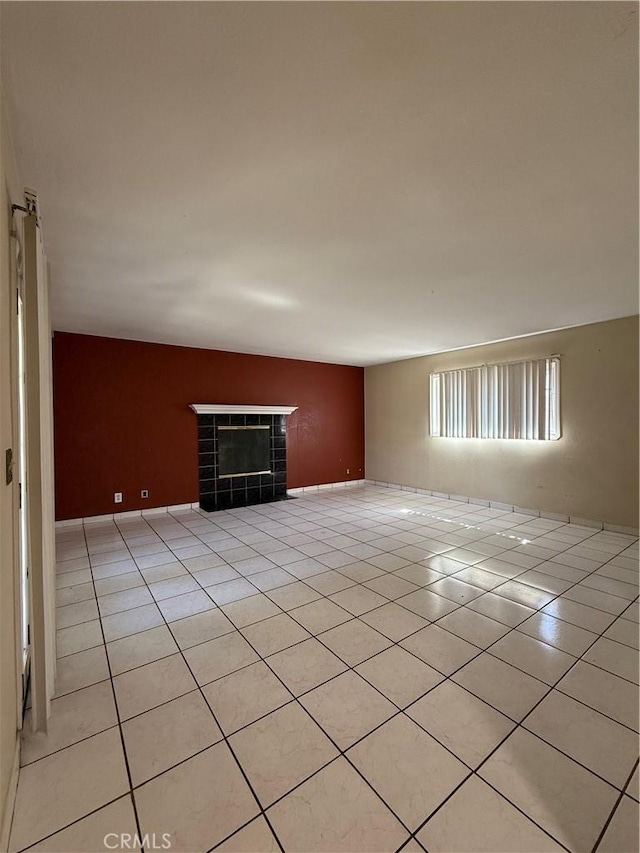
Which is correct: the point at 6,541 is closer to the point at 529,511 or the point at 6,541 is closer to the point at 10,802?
the point at 10,802

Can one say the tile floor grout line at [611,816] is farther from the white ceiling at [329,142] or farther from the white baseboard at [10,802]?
the white ceiling at [329,142]

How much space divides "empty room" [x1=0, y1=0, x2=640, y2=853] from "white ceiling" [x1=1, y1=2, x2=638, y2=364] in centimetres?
1

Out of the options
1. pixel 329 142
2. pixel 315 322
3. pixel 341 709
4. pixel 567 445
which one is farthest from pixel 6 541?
pixel 567 445

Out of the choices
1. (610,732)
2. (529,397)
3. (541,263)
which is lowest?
(610,732)

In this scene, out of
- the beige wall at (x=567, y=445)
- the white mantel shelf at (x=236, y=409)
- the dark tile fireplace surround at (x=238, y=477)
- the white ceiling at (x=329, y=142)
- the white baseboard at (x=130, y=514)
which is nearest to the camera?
the white ceiling at (x=329, y=142)

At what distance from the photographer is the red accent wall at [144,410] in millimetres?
4480

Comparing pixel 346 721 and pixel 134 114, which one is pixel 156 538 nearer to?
pixel 346 721

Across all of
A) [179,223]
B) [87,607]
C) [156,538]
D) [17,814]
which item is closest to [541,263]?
[179,223]

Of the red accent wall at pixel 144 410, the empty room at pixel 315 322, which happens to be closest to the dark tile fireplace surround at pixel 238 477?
the red accent wall at pixel 144 410

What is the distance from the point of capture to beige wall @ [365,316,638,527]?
13.0ft

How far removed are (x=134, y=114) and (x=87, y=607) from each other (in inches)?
113

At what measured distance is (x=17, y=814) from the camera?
120cm

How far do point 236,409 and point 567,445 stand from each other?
455 centimetres

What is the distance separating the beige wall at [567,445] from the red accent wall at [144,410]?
2076 mm
